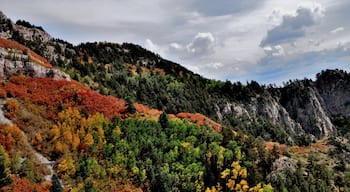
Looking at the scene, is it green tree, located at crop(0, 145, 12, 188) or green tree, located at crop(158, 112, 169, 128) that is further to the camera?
green tree, located at crop(158, 112, 169, 128)

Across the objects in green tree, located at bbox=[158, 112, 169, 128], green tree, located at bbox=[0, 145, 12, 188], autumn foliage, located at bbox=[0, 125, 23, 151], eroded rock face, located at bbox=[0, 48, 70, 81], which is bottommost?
green tree, located at bbox=[0, 145, 12, 188]

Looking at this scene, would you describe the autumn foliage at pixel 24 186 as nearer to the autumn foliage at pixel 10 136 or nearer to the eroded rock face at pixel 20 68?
the autumn foliage at pixel 10 136

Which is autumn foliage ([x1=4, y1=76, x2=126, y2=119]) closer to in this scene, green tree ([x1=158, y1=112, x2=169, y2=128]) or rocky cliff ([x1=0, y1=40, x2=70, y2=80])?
rocky cliff ([x1=0, y1=40, x2=70, y2=80])

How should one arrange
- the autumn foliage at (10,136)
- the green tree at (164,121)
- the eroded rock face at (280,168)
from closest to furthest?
1. the autumn foliage at (10,136)
2. the eroded rock face at (280,168)
3. the green tree at (164,121)

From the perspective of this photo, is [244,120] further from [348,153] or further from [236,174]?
[236,174]

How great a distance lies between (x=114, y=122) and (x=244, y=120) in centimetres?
9941

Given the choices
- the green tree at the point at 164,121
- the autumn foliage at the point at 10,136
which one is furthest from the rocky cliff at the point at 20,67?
the green tree at the point at 164,121

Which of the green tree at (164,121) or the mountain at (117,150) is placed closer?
the mountain at (117,150)

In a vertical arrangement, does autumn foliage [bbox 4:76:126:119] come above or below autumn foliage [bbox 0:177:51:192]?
above

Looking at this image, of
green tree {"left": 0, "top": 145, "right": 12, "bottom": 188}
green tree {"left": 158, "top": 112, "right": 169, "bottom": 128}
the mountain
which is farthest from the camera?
green tree {"left": 158, "top": 112, "right": 169, "bottom": 128}

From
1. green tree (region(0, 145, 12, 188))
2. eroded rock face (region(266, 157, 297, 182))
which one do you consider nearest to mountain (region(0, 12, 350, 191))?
green tree (region(0, 145, 12, 188))

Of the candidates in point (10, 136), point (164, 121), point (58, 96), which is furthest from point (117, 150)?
point (58, 96)

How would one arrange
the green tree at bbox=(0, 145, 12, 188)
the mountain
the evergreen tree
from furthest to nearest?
1. the mountain
2. the evergreen tree
3. the green tree at bbox=(0, 145, 12, 188)

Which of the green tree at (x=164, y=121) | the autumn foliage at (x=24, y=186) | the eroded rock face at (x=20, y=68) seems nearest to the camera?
the autumn foliage at (x=24, y=186)
